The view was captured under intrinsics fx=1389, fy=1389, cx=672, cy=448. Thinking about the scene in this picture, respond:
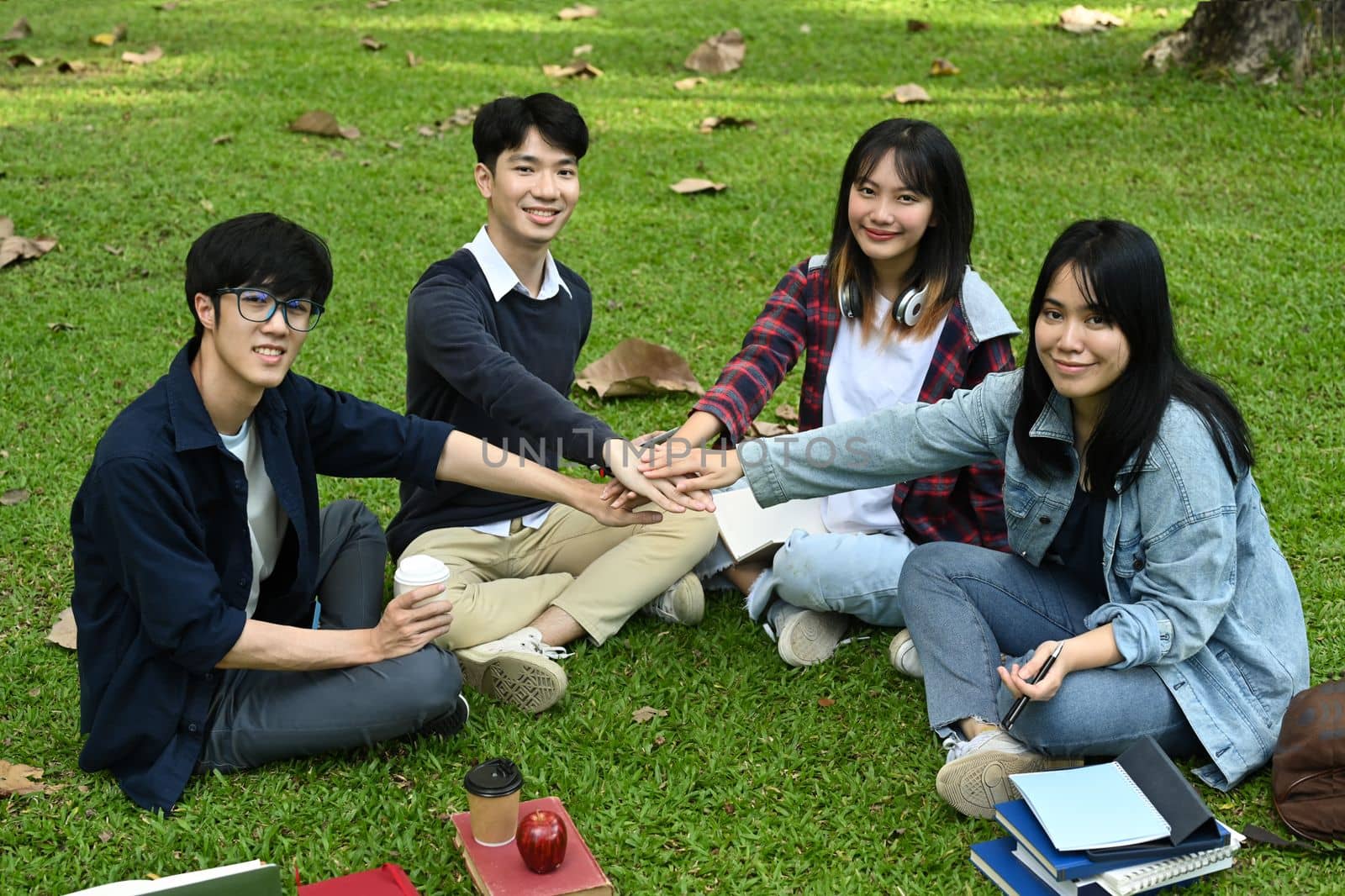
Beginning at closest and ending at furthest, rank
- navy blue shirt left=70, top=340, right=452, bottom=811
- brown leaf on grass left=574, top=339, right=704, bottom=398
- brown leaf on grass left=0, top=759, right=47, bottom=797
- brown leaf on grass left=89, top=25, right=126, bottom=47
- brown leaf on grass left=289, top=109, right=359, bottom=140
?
navy blue shirt left=70, top=340, right=452, bottom=811 < brown leaf on grass left=0, top=759, right=47, bottom=797 < brown leaf on grass left=574, top=339, right=704, bottom=398 < brown leaf on grass left=289, top=109, right=359, bottom=140 < brown leaf on grass left=89, top=25, right=126, bottom=47

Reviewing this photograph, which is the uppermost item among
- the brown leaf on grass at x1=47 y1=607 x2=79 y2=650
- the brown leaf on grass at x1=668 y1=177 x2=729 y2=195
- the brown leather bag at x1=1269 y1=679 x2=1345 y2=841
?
the brown leaf on grass at x1=668 y1=177 x2=729 y2=195

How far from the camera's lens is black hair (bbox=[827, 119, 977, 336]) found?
11.7 feet

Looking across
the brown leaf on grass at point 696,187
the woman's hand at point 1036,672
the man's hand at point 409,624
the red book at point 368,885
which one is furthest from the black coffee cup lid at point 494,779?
the brown leaf on grass at point 696,187

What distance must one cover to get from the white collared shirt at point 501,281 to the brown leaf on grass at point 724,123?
391cm

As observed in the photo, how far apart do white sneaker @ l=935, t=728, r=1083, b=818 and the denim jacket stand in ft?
1.03

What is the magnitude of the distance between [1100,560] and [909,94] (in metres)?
5.15

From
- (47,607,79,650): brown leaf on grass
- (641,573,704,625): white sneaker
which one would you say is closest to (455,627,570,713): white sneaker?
(641,573,704,625): white sneaker

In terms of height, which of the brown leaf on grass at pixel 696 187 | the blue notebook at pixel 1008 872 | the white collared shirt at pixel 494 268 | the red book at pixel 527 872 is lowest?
the red book at pixel 527 872

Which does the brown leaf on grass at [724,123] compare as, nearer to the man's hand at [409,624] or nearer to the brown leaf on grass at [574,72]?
the brown leaf on grass at [574,72]

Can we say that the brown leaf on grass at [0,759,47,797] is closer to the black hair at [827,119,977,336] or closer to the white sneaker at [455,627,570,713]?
the white sneaker at [455,627,570,713]

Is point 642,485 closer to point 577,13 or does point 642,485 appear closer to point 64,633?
point 64,633

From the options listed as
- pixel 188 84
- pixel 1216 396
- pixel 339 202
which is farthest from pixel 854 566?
pixel 188 84

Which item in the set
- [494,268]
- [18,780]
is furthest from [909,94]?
[18,780]

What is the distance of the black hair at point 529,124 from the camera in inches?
144
